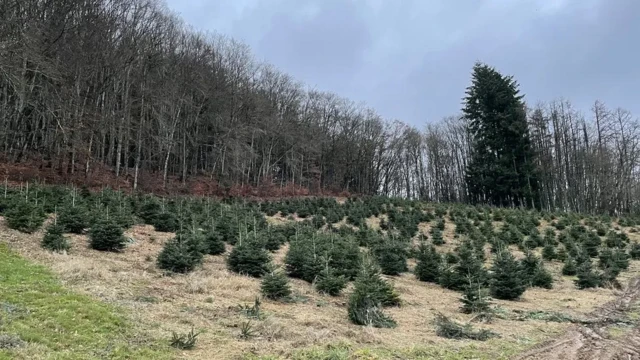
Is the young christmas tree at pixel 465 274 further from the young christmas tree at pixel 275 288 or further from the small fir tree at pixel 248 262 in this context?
the young christmas tree at pixel 275 288

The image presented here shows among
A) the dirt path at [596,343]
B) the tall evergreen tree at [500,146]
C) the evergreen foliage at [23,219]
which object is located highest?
the tall evergreen tree at [500,146]

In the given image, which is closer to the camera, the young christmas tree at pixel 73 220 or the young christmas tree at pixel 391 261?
the young christmas tree at pixel 73 220

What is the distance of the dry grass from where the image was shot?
22.9 ft

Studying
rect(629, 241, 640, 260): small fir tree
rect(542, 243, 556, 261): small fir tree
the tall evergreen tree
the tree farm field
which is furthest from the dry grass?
the tall evergreen tree

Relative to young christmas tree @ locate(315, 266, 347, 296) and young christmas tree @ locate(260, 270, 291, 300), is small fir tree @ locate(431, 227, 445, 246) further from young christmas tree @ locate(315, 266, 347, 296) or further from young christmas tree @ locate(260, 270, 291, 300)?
young christmas tree @ locate(260, 270, 291, 300)

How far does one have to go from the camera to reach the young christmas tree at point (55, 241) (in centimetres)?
1102

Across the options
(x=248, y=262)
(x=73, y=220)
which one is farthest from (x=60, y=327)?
(x=73, y=220)

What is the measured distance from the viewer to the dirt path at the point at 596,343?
6.92 metres

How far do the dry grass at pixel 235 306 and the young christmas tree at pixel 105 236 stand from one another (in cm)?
28

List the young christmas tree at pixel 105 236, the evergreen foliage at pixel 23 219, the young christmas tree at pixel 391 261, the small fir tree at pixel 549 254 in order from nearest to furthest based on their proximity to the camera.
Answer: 1. the young christmas tree at pixel 105 236
2. the evergreen foliage at pixel 23 219
3. the young christmas tree at pixel 391 261
4. the small fir tree at pixel 549 254

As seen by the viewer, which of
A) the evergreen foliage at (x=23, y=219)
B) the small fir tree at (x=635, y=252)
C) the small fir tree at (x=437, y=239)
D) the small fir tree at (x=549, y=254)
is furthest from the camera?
the small fir tree at (x=437, y=239)

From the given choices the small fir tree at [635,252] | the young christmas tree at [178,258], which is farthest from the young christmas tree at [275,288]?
the small fir tree at [635,252]

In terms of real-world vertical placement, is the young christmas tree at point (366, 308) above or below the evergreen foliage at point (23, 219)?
below

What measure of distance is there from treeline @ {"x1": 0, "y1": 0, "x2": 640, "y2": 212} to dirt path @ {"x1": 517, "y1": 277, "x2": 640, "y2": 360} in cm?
1317
